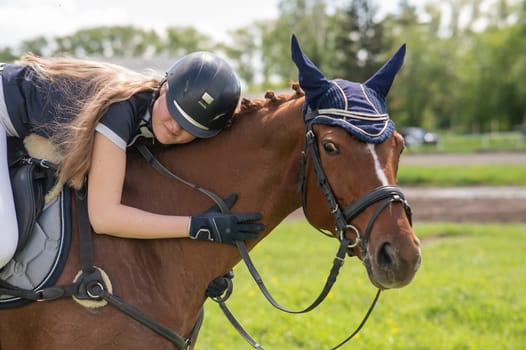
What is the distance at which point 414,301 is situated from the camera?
7.07 m

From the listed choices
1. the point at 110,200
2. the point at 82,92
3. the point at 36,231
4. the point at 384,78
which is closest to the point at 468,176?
the point at 384,78

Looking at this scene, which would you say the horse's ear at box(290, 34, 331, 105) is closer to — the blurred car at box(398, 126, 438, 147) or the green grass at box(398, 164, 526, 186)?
the green grass at box(398, 164, 526, 186)

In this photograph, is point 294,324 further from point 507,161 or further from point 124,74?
point 507,161

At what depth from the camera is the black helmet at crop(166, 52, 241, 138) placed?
2859 mm

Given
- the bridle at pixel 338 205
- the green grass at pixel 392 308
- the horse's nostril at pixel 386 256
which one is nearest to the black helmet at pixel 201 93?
the bridle at pixel 338 205

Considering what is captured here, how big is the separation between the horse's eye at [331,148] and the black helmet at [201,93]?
0.56 metres

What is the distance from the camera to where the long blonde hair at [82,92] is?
8.94ft

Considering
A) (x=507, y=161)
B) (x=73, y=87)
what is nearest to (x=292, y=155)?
(x=73, y=87)

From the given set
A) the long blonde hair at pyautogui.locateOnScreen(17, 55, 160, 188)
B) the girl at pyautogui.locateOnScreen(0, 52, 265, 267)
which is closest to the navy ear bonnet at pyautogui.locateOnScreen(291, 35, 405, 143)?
the girl at pyautogui.locateOnScreen(0, 52, 265, 267)

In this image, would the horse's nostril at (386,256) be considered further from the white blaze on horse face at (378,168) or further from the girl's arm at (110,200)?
the girl's arm at (110,200)

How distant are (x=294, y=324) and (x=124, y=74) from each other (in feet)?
12.9

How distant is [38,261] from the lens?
2660mm

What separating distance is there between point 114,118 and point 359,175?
1.19 metres

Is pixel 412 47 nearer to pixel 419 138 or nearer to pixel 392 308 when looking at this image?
pixel 419 138
